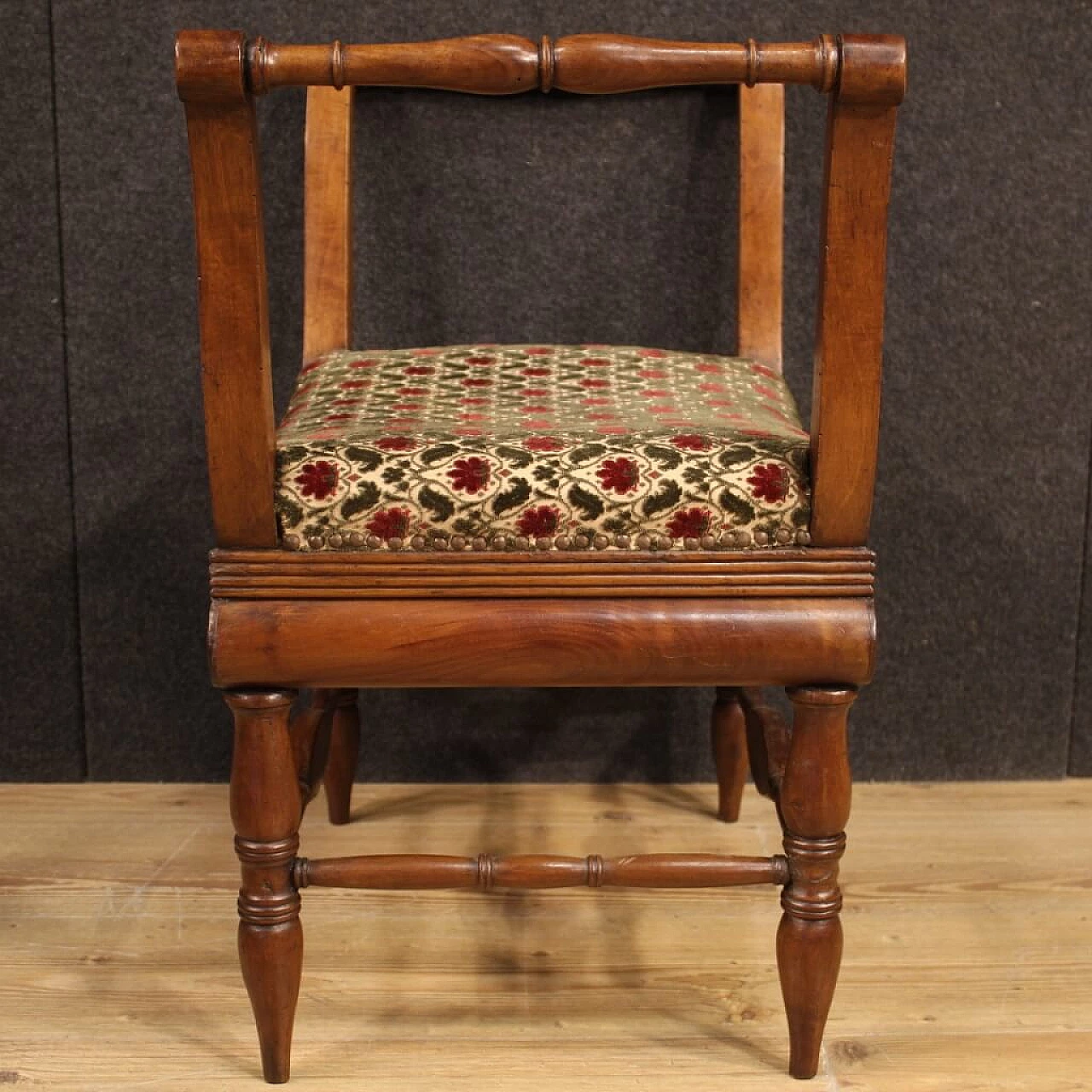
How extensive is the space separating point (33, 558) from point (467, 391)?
67cm

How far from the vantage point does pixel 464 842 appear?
1.38 meters

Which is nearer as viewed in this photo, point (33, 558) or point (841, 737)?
point (841, 737)

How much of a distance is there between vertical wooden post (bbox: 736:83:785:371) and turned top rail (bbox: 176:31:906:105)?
1.65ft

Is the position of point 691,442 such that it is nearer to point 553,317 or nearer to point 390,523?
point 390,523

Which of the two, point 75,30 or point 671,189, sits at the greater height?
point 75,30

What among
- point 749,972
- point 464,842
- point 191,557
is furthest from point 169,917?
point 749,972

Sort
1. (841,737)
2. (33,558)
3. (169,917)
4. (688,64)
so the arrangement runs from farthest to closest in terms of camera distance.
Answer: (33,558) < (169,917) < (841,737) < (688,64)

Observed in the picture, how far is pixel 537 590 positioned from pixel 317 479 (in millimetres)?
168

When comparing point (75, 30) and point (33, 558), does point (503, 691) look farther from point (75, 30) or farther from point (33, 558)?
point (75, 30)

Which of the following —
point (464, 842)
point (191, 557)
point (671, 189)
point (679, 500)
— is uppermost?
point (671, 189)

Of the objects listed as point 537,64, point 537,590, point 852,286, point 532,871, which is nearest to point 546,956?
point 532,871

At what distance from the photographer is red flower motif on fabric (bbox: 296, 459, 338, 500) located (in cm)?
88

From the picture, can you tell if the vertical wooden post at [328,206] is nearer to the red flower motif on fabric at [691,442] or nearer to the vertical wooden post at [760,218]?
the vertical wooden post at [760,218]

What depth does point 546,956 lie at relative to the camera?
117 cm
